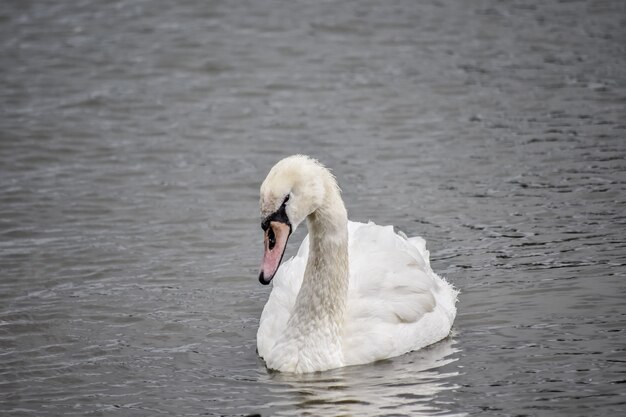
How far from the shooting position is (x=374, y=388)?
870 centimetres

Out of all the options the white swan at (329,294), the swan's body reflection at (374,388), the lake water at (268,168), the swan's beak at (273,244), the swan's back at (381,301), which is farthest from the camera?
the swan's back at (381,301)

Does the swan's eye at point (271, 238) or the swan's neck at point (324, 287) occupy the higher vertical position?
the swan's eye at point (271, 238)

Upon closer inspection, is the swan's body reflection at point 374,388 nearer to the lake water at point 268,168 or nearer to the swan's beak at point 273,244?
the lake water at point 268,168

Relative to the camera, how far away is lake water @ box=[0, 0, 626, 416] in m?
8.95

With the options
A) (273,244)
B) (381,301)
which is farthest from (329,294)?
(273,244)

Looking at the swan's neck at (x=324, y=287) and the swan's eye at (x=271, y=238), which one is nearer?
the swan's eye at (x=271, y=238)

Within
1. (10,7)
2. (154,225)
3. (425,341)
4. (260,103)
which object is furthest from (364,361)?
(10,7)

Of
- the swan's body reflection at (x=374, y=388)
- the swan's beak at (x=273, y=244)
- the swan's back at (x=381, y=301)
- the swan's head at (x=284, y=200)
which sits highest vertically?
the swan's head at (x=284, y=200)

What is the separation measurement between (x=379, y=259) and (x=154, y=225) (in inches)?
142

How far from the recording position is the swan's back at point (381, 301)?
9357mm

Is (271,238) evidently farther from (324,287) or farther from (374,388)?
(374,388)

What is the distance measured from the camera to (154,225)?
42.2 feet

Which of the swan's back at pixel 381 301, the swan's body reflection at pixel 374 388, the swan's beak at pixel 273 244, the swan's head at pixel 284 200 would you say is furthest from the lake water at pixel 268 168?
the swan's head at pixel 284 200

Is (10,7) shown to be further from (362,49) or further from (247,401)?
(247,401)
